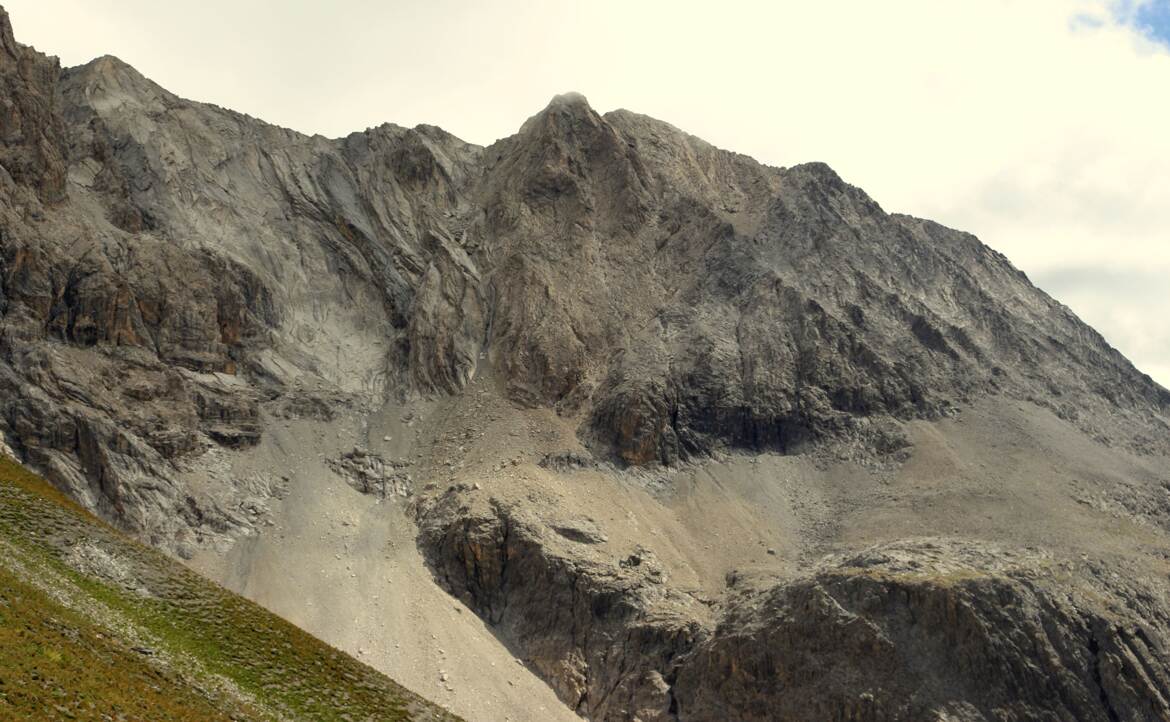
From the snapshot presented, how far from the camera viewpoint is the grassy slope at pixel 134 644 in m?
23.8

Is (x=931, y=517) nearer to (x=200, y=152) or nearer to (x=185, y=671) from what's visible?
(x=185, y=671)

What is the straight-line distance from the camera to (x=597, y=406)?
9594 centimetres

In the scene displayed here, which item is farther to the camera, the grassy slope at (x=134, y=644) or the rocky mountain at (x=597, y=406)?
the rocky mountain at (x=597, y=406)

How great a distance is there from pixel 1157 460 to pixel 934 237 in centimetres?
3886

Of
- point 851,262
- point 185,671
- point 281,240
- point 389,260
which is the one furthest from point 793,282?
point 185,671

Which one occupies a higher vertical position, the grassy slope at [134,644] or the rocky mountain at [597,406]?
the rocky mountain at [597,406]

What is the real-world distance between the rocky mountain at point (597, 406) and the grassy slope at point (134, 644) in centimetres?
3300

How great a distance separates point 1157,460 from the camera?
95.8 m

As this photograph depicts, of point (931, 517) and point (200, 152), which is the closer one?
point (931, 517)

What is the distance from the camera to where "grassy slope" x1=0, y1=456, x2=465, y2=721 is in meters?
23.8

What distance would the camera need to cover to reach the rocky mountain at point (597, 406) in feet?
223

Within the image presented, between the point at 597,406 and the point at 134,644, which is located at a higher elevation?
the point at 597,406

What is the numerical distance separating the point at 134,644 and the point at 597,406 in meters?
68.3

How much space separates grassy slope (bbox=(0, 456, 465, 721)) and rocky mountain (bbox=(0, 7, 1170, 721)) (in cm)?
3300
